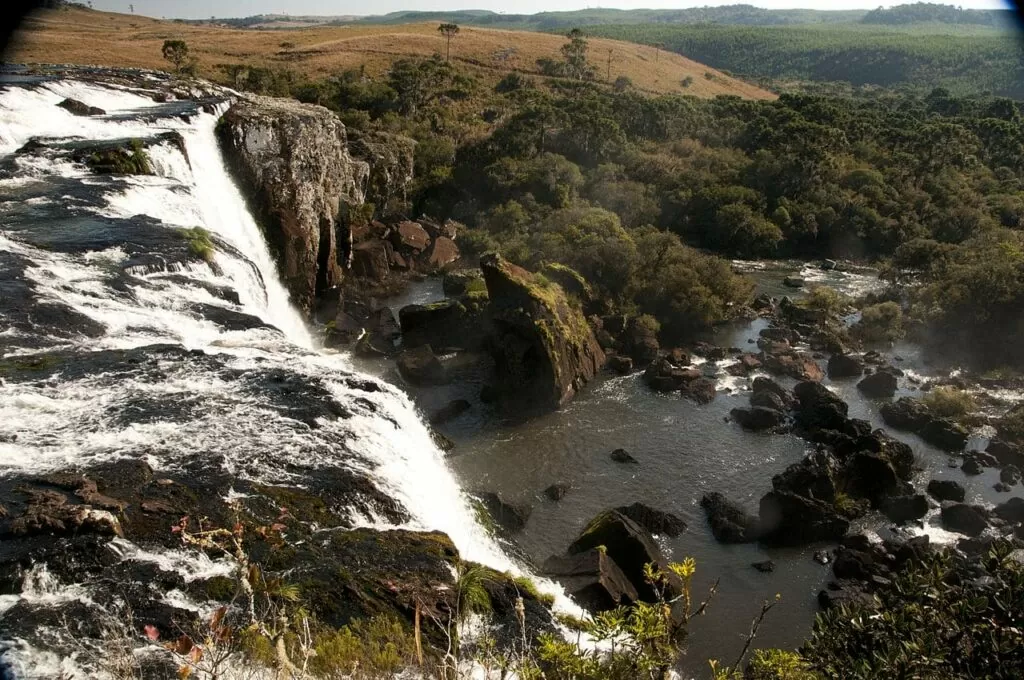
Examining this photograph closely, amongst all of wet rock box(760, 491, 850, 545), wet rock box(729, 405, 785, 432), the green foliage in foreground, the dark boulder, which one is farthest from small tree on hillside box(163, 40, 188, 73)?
the green foliage in foreground

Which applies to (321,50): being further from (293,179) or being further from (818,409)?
(818,409)

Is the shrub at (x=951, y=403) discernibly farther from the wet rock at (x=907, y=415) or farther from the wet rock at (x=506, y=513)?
the wet rock at (x=506, y=513)

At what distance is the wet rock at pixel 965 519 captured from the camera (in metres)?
24.1

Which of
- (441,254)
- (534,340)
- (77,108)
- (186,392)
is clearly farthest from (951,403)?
(77,108)

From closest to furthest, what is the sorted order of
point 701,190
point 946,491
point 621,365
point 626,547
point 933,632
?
point 933,632
point 626,547
point 946,491
point 621,365
point 701,190

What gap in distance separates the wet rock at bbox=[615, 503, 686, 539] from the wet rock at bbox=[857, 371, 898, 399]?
54.1 ft

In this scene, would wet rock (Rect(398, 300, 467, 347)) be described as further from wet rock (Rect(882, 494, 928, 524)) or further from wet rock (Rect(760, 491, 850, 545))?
wet rock (Rect(882, 494, 928, 524))

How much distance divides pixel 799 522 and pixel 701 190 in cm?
4415

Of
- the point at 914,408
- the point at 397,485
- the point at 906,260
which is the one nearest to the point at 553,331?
the point at 914,408

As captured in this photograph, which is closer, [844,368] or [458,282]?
[844,368]

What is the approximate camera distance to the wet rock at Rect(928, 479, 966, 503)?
25906 millimetres

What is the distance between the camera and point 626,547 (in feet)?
64.5

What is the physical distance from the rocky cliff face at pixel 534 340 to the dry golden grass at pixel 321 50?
186 ft

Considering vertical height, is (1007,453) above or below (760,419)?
below
